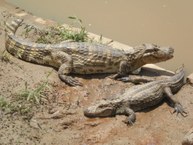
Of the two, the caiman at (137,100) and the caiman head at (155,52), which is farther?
the caiman head at (155,52)

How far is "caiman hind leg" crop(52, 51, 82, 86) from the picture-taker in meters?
7.24

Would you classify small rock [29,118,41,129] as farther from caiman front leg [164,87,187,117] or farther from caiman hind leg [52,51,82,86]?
caiman front leg [164,87,187,117]

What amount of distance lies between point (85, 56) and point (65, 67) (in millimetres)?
337

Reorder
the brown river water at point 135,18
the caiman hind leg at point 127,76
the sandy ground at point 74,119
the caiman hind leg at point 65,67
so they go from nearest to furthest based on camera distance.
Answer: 1. the sandy ground at point 74,119
2. the caiman hind leg at point 65,67
3. the caiman hind leg at point 127,76
4. the brown river water at point 135,18

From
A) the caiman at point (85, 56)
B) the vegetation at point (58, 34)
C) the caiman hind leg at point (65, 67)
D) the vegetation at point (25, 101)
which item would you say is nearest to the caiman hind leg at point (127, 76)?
the caiman at point (85, 56)

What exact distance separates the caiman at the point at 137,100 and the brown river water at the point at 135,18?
1.06 m

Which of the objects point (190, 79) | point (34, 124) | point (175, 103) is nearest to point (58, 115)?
point (34, 124)

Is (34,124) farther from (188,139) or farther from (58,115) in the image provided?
(188,139)

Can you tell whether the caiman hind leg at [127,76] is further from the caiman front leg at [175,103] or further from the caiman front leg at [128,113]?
the caiman front leg at [128,113]

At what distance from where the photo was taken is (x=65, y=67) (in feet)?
24.0

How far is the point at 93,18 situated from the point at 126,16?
1.91 feet

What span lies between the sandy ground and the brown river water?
134cm

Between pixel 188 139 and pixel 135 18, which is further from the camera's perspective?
pixel 135 18

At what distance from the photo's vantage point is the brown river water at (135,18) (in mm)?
8562
